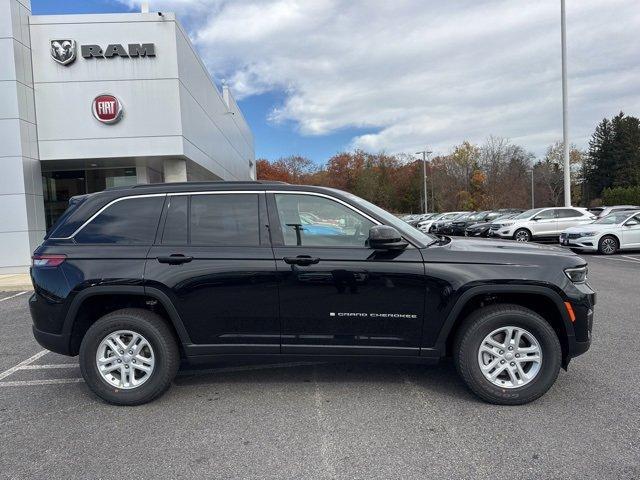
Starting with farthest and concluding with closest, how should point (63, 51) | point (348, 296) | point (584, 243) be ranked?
point (584, 243), point (63, 51), point (348, 296)

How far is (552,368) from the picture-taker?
143 inches

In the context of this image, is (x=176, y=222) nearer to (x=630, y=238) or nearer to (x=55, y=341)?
(x=55, y=341)

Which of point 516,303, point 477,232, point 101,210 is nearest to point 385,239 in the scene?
point 516,303

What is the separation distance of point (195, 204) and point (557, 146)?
75606 millimetres

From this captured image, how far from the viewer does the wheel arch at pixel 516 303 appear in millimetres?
3615

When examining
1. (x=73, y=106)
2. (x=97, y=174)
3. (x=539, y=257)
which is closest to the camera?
(x=539, y=257)

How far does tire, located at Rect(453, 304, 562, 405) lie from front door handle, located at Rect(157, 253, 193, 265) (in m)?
2.36

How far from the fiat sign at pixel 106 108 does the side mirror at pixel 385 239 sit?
1254 cm

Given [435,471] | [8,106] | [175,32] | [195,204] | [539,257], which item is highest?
[175,32]

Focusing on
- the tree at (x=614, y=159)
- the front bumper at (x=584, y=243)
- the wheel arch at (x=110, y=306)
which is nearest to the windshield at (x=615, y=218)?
the front bumper at (x=584, y=243)

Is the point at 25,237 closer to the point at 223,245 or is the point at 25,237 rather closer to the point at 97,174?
the point at 97,174

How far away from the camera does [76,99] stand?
13.6 meters

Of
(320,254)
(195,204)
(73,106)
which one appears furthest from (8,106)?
(320,254)

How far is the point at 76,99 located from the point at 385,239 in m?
13.4
